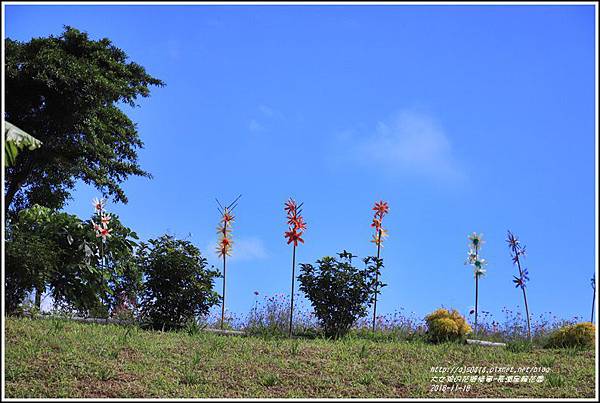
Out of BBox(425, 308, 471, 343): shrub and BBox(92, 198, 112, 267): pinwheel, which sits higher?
BBox(92, 198, 112, 267): pinwheel

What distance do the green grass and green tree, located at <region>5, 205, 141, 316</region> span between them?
862mm

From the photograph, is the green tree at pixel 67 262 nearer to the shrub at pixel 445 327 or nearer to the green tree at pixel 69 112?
the shrub at pixel 445 327

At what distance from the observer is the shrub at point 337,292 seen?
11219 millimetres

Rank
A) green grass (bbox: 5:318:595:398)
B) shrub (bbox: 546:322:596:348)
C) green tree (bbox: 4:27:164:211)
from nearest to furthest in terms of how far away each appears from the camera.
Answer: green grass (bbox: 5:318:595:398) → shrub (bbox: 546:322:596:348) → green tree (bbox: 4:27:164:211)

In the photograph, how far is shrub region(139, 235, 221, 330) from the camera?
10.8 meters

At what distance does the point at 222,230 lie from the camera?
11516mm

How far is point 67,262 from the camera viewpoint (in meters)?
10.8

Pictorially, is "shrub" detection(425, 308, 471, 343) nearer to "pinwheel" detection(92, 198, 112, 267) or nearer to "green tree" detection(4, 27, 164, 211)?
"pinwheel" detection(92, 198, 112, 267)

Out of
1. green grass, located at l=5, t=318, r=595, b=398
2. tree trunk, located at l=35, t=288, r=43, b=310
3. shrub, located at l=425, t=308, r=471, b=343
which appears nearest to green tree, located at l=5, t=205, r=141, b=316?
tree trunk, located at l=35, t=288, r=43, b=310

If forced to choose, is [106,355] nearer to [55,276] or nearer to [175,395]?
[175,395]

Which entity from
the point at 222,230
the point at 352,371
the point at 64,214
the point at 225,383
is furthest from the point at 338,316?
the point at 64,214

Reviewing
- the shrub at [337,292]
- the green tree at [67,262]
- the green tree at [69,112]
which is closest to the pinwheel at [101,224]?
the green tree at [67,262]

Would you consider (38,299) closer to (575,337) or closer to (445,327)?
(445,327)

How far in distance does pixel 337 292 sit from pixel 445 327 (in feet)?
6.07
